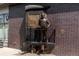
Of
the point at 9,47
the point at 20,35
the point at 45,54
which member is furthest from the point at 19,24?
the point at 45,54

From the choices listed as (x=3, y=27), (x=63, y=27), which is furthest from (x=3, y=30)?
(x=63, y=27)

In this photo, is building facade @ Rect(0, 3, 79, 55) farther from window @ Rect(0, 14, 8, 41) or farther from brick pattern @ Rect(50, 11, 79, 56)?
window @ Rect(0, 14, 8, 41)

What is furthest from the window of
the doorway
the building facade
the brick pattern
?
the brick pattern

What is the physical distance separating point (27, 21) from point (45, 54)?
1.15m

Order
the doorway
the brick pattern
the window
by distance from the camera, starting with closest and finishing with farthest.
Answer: the brick pattern
the doorway
the window

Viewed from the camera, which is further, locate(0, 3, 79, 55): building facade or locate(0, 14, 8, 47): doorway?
locate(0, 14, 8, 47): doorway

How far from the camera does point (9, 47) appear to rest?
706 centimetres

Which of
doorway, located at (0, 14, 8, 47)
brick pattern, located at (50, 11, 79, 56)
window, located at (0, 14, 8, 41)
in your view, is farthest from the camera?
window, located at (0, 14, 8, 41)

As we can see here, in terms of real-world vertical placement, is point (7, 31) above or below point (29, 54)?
above

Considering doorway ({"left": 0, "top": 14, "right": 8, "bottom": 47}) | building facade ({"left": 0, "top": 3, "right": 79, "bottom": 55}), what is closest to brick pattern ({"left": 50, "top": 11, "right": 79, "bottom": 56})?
building facade ({"left": 0, "top": 3, "right": 79, "bottom": 55})

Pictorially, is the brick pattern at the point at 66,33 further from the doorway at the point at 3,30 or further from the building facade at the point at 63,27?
the doorway at the point at 3,30

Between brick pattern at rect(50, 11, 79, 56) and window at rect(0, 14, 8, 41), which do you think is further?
window at rect(0, 14, 8, 41)

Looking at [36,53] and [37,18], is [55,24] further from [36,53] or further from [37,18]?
[36,53]

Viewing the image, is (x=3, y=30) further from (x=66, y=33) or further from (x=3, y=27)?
(x=66, y=33)
